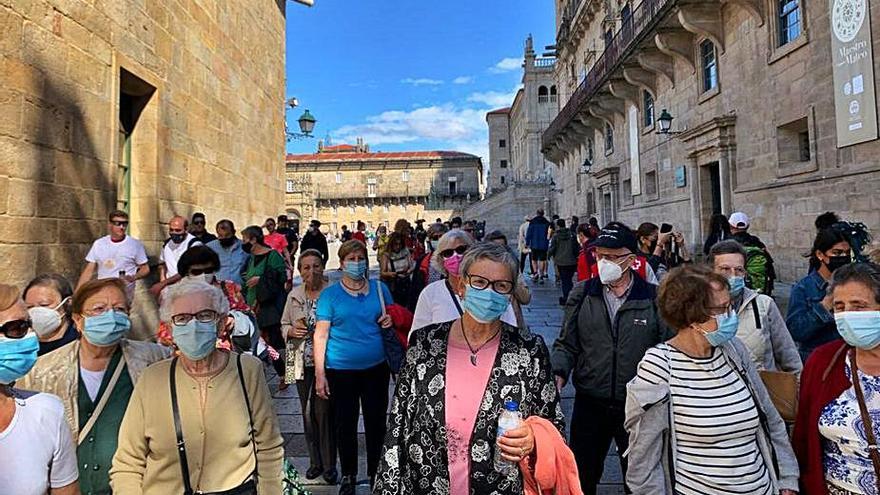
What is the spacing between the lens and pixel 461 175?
69.4 meters

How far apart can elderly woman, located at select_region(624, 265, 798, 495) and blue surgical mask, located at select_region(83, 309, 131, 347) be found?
2.35m

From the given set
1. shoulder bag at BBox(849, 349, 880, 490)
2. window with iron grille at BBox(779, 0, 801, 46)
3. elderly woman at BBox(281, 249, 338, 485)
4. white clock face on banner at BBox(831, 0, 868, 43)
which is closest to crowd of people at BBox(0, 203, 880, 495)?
shoulder bag at BBox(849, 349, 880, 490)

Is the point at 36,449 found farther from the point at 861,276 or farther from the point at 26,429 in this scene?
the point at 861,276

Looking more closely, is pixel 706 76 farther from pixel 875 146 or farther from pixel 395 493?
pixel 395 493

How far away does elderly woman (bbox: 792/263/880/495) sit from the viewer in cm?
194

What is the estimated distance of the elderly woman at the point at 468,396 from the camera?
1.93m

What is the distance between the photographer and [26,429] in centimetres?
178

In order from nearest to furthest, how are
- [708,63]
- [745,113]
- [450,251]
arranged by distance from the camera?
[450,251] < [745,113] < [708,63]

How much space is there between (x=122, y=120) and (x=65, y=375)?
553cm

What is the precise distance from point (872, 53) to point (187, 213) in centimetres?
1113

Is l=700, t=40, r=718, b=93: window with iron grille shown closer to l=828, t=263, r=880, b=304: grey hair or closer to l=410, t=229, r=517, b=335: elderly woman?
l=410, t=229, r=517, b=335: elderly woman

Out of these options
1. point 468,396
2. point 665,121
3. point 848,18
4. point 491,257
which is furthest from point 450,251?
point 665,121

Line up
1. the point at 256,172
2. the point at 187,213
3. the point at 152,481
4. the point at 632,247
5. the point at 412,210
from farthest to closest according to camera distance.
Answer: the point at 412,210, the point at 256,172, the point at 187,213, the point at 632,247, the point at 152,481

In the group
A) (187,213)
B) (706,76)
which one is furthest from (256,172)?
(706,76)
